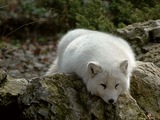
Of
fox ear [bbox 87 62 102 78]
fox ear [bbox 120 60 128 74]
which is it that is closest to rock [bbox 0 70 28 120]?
fox ear [bbox 87 62 102 78]

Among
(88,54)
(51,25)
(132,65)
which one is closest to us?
(88,54)

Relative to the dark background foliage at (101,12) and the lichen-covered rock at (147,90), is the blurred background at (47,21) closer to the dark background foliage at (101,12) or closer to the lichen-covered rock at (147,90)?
the dark background foliage at (101,12)

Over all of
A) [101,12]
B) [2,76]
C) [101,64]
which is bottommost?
[101,12]

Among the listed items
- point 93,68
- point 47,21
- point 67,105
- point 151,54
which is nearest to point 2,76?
point 67,105

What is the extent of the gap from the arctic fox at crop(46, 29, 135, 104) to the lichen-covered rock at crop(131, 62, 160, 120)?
0.18 m

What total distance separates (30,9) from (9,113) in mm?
8658

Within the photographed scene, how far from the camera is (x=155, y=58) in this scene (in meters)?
8.11

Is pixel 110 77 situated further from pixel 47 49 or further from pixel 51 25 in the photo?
pixel 51 25

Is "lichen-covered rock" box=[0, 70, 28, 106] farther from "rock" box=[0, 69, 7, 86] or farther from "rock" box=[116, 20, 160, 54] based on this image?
"rock" box=[116, 20, 160, 54]

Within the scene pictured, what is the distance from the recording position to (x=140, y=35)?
8945 mm

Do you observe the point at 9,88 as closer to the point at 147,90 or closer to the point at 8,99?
the point at 8,99

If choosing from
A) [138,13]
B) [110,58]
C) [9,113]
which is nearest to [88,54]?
[110,58]

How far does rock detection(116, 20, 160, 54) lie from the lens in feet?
29.0

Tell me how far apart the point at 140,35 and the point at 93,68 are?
115 inches
